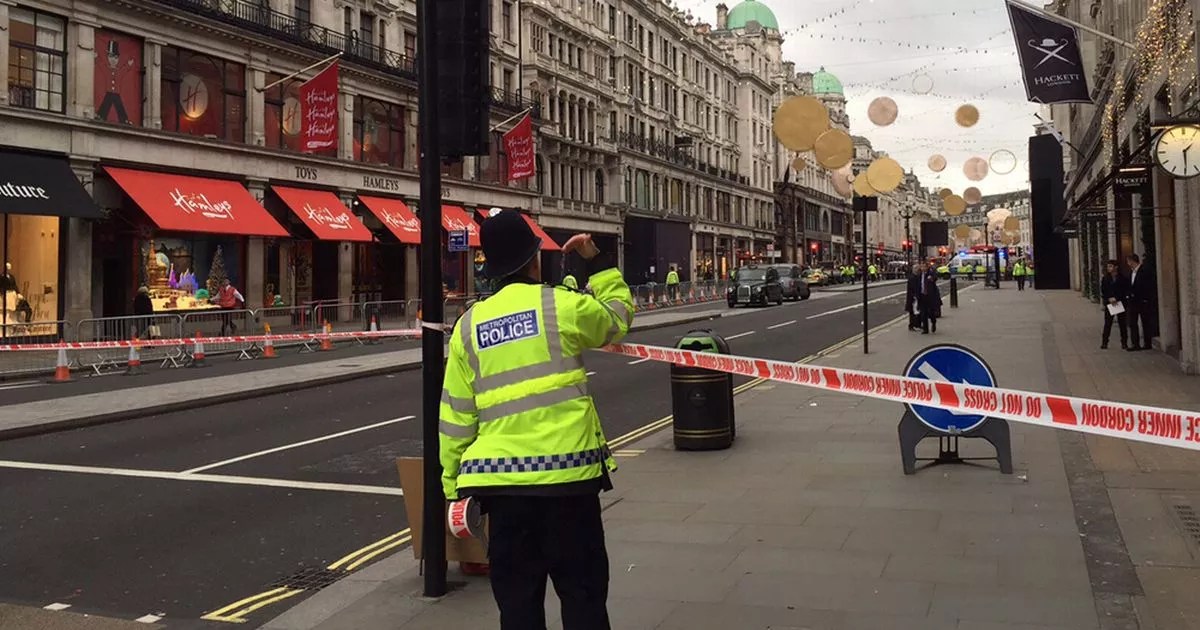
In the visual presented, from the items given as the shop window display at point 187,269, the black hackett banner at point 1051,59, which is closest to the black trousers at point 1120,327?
the black hackett banner at point 1051,59

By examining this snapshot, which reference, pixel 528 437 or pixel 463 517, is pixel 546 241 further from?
pixel 528 437

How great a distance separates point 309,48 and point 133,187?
31.4 ft

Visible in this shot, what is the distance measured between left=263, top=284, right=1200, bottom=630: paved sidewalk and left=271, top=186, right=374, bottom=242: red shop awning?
23599mm

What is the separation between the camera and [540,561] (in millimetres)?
3426

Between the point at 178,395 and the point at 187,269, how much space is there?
15.1 m

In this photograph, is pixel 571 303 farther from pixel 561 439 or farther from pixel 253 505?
pixel 253 505

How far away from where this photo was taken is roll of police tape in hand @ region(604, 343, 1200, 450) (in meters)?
4.41

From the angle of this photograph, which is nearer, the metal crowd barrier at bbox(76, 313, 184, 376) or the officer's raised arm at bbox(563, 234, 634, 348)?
the officer's raised arm at bbox(563, 234, 634, 348)

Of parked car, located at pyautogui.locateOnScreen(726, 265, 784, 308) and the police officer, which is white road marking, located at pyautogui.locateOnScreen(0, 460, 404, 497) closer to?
the police officer

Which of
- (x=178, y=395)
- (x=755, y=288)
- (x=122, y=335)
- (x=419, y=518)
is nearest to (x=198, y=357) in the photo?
(x=122, y=335)

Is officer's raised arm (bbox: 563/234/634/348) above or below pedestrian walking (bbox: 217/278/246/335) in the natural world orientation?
below

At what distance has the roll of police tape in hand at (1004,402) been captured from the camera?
4.41m

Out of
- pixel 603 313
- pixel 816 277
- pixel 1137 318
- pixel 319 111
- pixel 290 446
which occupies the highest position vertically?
pixel 319 111

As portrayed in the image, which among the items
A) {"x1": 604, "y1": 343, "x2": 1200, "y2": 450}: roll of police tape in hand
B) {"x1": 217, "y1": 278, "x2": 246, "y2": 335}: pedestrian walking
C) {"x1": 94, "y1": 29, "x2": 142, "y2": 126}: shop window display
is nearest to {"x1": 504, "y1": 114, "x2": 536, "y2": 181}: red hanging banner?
{"x1": 217, "y1": 278, "x2": 246, "y2": 335}: pedestrian walking
